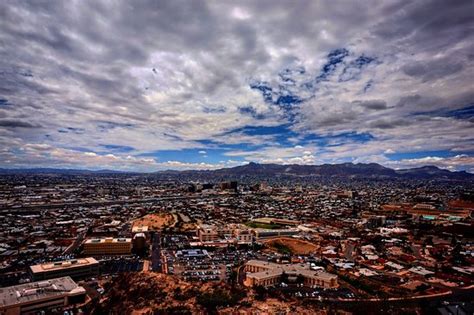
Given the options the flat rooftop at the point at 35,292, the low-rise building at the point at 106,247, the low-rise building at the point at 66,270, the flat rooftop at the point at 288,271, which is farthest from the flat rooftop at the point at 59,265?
the flat rooftop at the point at 288,271

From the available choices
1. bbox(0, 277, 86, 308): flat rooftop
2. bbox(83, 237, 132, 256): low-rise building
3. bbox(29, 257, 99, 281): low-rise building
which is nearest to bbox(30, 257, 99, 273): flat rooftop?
bbox(29, 257, 99, 281): low-rise building

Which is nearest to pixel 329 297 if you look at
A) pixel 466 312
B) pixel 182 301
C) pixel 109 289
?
pixel 466 312

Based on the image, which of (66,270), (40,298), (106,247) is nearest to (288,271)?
(40,298)

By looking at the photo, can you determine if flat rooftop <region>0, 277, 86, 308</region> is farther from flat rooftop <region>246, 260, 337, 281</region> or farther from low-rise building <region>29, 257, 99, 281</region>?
flat rooftop <region>246, 260, 337, 281</region>

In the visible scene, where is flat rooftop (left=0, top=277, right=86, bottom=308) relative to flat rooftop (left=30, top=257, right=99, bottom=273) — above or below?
below

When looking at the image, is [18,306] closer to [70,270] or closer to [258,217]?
[70,270]

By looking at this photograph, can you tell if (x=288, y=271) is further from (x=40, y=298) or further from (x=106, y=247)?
(x=106, y=247)

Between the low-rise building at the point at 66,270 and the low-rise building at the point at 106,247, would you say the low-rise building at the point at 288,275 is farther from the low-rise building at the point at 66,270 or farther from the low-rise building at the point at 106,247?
the low-rise building at the point at 106,247
